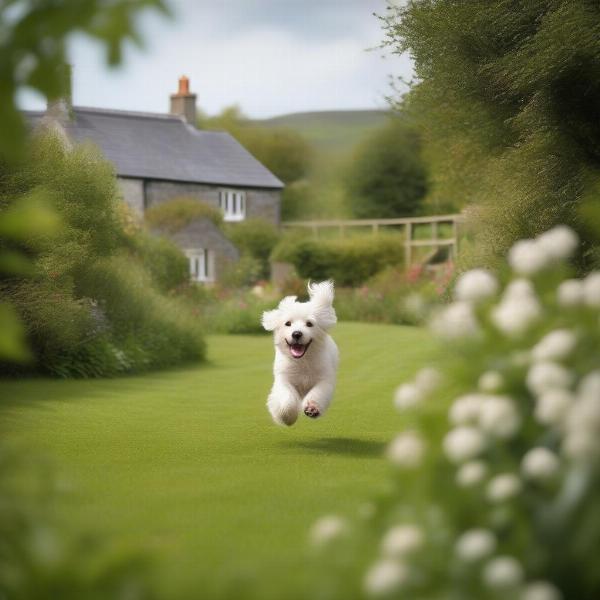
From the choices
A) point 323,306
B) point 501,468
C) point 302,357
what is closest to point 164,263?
point 302,357

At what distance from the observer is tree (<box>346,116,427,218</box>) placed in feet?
193

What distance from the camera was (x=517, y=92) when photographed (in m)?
13.1

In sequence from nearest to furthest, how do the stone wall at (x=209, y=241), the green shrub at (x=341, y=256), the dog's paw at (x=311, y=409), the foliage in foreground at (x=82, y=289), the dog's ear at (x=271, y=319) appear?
1. the dog's paw at (x=311, y=409)
2. the dog's ear at (x=271, y=319)
3. the foliage in foreground at (x=82, y=289)
4. the green shrub at (x=341, y=256)
5. the stone wall at (x=209, y=241)

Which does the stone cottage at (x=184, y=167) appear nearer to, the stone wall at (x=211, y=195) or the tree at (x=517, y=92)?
Answer: the stone wall at (x=211, y=195)

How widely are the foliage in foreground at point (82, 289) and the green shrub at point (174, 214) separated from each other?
62.0 feet

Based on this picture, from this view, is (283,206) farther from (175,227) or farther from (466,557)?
(466,557)

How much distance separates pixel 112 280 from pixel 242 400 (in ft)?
17.6

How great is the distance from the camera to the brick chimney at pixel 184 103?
159ft

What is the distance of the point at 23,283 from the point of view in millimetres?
16250

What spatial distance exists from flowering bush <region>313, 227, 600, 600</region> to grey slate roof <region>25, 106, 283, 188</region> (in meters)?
A: 36.9

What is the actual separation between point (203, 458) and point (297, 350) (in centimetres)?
140

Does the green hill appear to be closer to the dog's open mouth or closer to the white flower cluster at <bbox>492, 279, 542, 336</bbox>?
the dog's open mouth

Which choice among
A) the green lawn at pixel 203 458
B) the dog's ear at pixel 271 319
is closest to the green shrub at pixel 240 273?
the green lawn at pixel 203 458

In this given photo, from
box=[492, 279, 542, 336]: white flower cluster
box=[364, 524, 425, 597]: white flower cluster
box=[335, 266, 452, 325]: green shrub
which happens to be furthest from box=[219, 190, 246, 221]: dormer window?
box=[364, 524, 425, 597]: white flower cluster
